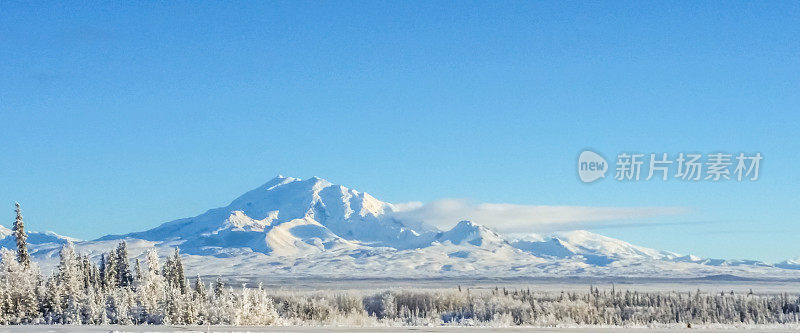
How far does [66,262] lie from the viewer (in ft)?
201

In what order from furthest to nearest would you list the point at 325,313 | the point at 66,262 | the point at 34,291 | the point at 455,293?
the point at 455,293 < the point at 325,313 < the point at 66,262 < the point at 34,291

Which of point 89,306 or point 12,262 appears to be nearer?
point 89,306

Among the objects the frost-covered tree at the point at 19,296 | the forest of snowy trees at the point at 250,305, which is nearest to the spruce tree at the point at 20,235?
the forest of snowy trees at the point at 250,305

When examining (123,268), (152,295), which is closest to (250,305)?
(152,295)

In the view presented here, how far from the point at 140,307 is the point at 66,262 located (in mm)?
10684

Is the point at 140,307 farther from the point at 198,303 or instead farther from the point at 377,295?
the point at 377,295

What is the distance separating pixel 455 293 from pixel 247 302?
1815 inches

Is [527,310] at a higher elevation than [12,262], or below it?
below

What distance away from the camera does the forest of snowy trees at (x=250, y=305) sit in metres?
49.8

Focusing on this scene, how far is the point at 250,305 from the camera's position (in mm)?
48781

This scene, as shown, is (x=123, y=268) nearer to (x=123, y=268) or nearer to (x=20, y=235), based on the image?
(x=123, y=268)

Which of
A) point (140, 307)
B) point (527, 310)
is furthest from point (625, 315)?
point (140, 307)

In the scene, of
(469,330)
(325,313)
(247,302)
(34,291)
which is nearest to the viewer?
(469,330)

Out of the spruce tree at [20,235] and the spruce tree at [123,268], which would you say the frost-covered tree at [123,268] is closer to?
the spruce tree at [123,268]
